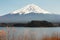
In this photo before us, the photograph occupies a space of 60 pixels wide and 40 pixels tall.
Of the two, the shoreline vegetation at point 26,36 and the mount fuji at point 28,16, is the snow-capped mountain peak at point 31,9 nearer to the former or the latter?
the mount fuji at point 28,16

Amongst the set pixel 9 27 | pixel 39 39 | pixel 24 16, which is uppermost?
pixel 24 16

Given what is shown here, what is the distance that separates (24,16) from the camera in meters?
2.16

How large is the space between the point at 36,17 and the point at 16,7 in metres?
0.31

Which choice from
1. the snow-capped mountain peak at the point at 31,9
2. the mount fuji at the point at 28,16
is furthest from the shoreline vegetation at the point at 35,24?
the snow-capped mountain peak at the point at 31,9

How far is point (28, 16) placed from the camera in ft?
7.16

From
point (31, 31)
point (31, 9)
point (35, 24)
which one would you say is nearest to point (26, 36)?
point (31, 31)

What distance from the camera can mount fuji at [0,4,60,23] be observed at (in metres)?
2.12

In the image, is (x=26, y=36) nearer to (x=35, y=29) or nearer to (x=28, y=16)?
(x=35, y=29)

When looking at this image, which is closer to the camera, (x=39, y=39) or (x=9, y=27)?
(x=9, y=27)

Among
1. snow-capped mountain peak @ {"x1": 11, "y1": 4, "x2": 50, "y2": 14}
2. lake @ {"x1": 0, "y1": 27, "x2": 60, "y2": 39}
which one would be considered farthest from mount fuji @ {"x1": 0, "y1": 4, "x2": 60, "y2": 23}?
lake @ {"x1": 0, "y1": 27, "x2": 60, "y2": 39}

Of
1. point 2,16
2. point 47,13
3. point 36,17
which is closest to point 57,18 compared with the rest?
point 47,13

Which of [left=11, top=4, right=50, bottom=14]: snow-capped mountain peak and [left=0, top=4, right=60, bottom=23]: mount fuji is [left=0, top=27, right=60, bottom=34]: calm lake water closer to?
[left=0, top=4, right=60, bottom=23]: mount fuji

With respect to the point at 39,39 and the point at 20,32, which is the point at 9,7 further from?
the point at 39,39

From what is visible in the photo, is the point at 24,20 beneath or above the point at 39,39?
above
